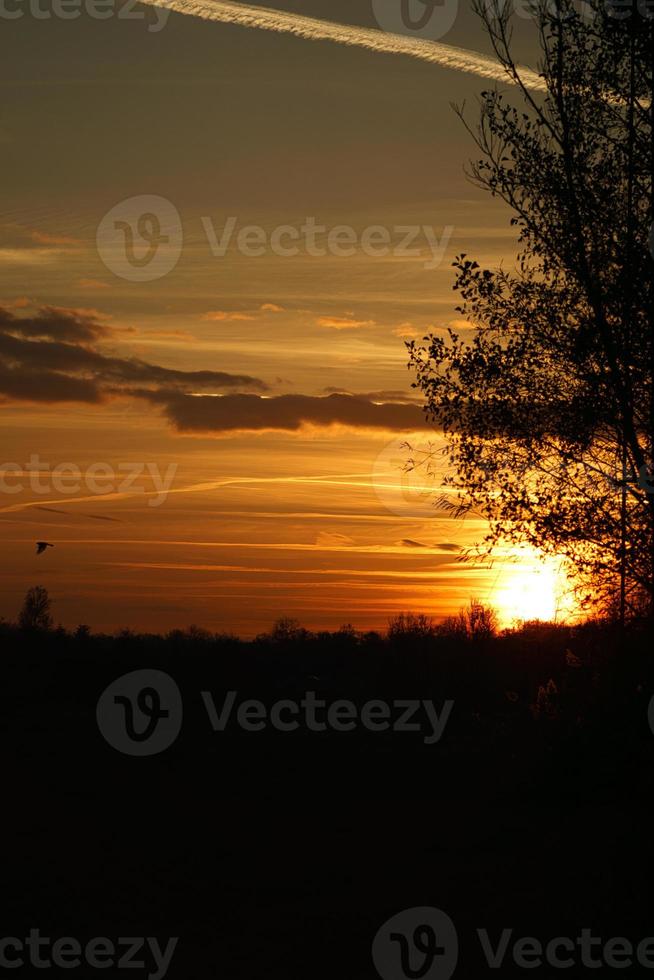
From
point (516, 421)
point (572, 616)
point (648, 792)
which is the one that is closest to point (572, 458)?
point (516, 421)

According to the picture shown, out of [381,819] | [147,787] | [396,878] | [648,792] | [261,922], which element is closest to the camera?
[261,922]

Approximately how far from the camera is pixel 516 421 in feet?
57.3

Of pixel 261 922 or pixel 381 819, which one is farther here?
pixel 381 819

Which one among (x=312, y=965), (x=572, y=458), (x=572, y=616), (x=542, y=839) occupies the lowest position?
(x=312, y=965)

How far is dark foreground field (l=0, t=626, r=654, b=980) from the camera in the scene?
475 inches

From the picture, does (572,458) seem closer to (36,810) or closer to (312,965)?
(312,965)

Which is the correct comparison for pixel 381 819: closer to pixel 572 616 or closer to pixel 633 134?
pixel 572 616

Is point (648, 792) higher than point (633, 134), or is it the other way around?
point (633, 134)

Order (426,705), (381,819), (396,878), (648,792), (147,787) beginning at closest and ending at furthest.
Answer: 1. (396,878)
2. (648,792)
3. (381,819)
4. (147,787)
5. (426,705)

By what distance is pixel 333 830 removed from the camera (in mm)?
16562

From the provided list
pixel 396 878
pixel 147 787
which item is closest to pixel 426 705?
pixel 147 787

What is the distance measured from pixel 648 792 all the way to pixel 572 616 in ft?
10.5

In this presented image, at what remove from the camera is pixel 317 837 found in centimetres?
1617

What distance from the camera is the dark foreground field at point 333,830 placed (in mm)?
12055
